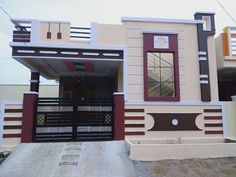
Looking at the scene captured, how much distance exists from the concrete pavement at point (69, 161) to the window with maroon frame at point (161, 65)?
2988 mm

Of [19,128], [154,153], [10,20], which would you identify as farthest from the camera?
[10,20]

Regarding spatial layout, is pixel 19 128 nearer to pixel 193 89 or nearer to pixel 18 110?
pixel 18 110

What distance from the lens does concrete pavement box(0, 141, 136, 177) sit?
20.9 feet

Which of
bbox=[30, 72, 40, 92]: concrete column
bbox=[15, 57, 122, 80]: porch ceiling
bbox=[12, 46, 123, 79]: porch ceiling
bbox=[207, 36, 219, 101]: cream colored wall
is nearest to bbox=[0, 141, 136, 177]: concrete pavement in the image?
bbox=[12, 46, 123, 79]: porch ceiling

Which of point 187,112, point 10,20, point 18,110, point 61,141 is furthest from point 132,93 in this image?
point 10,20

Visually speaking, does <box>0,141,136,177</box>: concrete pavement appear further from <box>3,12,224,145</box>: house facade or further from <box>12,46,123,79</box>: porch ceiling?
<box>12,46,123,79</box>: porch ceiling

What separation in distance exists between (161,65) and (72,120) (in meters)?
4.41

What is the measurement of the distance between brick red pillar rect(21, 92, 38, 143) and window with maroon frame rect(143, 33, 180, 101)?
183 inches

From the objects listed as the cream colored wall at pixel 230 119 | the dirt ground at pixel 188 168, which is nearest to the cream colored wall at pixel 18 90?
the cream colored wall at pixel 230 119

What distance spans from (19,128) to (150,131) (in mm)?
5015

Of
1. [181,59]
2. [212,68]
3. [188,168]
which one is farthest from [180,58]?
[188,168]

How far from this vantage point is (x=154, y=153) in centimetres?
747

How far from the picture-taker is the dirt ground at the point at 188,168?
21.2 feet

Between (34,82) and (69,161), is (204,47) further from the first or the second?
(34,82)
